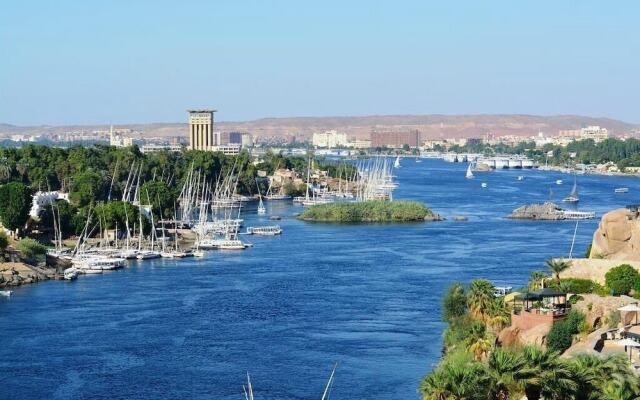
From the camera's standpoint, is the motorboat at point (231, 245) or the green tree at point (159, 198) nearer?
the motorboat at point (231, 245)

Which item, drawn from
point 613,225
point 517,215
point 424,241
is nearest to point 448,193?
point 517,215

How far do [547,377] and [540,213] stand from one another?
33.8 meters

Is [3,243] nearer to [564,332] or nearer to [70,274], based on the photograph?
[70,274]

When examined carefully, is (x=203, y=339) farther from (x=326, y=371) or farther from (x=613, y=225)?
(x=613, y=225)

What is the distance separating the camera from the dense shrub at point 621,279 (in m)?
19.5

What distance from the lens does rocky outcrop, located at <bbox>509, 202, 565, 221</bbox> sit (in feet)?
149

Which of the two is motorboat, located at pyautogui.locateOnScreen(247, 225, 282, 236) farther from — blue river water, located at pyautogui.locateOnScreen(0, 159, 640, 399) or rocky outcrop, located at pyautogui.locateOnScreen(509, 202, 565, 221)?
rocky outcrop, located at pyautogui.locateOnScreen(509, 202, 565, 221)

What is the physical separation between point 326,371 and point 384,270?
11.6 m

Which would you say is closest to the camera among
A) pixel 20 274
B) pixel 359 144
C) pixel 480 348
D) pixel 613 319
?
pixel 613 319

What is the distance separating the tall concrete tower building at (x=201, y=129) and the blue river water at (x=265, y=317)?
4563 centimetres

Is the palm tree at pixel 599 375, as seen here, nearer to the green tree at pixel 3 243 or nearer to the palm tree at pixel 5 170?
the green tree at pixel 3 243


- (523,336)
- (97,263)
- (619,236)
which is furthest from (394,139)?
(523,336)

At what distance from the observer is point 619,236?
22.2 m

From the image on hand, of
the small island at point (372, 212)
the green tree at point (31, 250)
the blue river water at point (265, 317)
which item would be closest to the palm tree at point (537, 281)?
the blue river water at point (265, 317)
